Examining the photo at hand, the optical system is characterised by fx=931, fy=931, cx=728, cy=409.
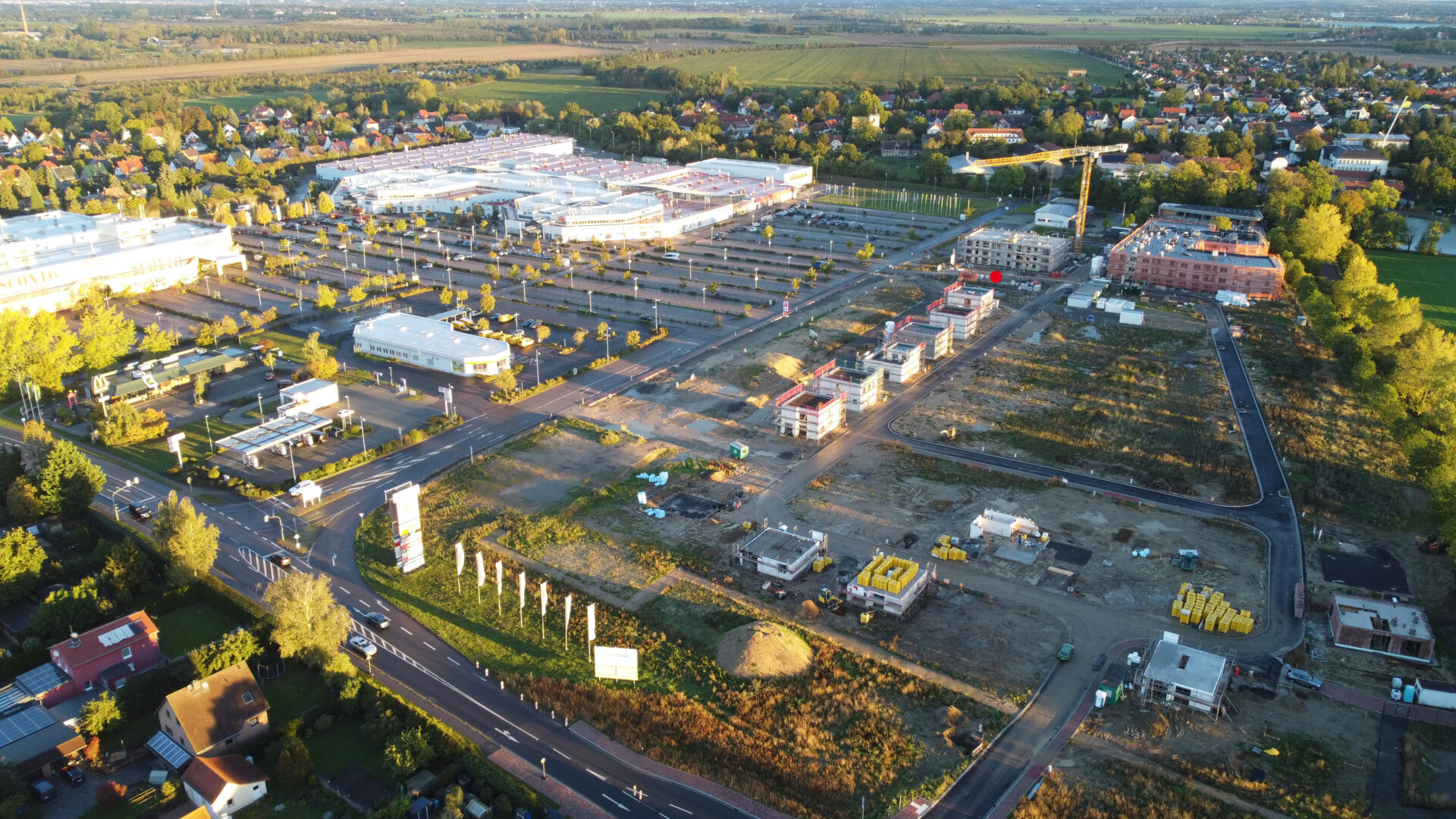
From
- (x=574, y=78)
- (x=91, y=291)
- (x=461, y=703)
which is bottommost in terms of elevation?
(x=461, y=703)

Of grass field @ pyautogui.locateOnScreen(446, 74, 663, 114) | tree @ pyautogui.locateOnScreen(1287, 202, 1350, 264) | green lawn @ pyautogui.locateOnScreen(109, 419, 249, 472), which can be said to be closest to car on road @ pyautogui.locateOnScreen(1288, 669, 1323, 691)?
green lawn @ pyautogui.locateOnScreen(109, 419, 249, 472)

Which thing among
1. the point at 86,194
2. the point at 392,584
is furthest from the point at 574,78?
the point at 392,584

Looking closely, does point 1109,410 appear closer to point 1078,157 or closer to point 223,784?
point 223,784

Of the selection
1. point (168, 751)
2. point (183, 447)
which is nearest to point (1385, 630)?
point (168, 751)

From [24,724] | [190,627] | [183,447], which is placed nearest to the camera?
[24,724]

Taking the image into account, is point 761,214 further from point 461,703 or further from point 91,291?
point 461,703

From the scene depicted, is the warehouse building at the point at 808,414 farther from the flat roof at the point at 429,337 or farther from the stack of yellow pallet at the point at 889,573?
the flat roof at the point at 429,337

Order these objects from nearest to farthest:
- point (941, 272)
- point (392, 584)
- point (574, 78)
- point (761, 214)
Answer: point (392, 584), point (941, 272), point (761, 214), point (574, 78)
